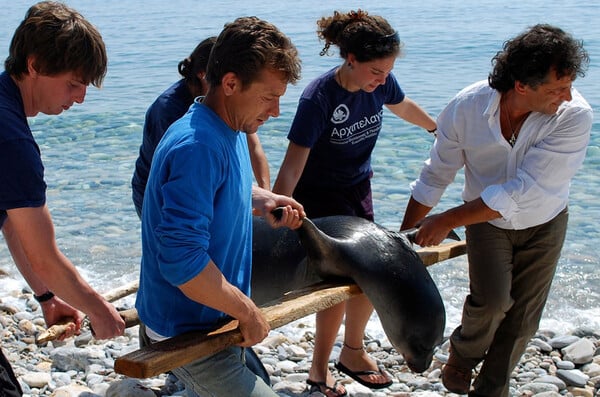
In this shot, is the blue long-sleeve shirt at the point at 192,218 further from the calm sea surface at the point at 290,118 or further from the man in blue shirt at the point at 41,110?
the calm sea surface at the point at 290,118

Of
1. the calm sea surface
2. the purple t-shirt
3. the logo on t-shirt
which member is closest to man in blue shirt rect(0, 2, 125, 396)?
the purple t-shirt

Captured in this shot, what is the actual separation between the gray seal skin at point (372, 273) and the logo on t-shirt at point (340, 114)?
77 cm

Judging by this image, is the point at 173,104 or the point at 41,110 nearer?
the point at 41,110

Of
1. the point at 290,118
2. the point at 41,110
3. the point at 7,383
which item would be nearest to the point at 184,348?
the point at 7,383

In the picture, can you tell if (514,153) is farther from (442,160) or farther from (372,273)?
(372,273)

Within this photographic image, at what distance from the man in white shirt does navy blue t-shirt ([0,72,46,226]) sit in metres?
2.14

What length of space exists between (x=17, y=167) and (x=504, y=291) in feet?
8.46

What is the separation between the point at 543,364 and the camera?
6000 millimetres

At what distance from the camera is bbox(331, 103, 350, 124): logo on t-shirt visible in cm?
487

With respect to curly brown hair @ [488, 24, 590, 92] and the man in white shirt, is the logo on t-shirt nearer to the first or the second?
the man in white shirt

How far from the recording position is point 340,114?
16.0 ft

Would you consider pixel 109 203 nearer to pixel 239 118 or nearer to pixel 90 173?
pixel 90 173

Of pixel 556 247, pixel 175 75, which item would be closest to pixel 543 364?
pixel 556 247

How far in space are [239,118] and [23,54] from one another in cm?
76
